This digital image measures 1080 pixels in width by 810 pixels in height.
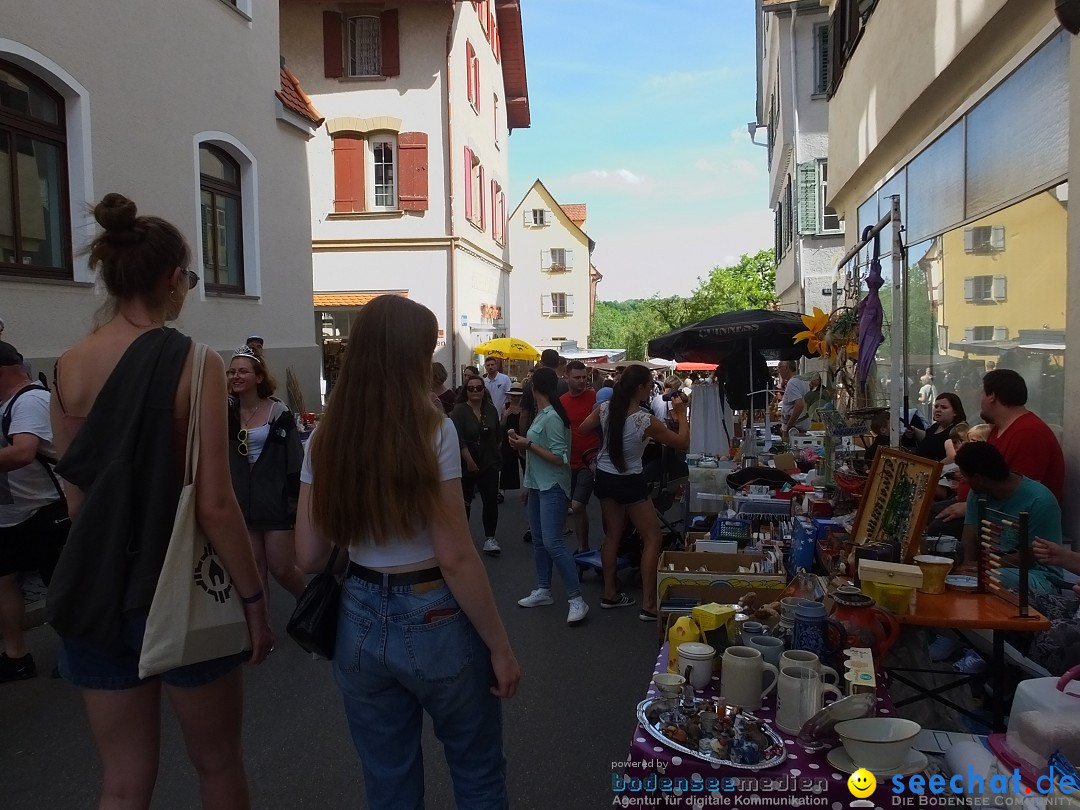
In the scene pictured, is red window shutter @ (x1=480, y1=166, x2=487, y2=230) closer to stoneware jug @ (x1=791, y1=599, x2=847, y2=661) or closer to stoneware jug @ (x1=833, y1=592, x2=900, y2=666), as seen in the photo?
stoneware jug @ (x1=833, y1=592, x2=900, y2=666)

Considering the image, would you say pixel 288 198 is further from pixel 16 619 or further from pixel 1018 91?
pixel 1018 91

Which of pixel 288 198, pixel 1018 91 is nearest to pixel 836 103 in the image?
pixel 1018 91

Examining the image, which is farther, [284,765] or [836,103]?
[836,103]

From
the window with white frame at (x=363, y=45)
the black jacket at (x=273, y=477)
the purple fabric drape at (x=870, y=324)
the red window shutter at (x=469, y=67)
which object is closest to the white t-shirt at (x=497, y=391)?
the purple fabric drape at (x=870, y=324)

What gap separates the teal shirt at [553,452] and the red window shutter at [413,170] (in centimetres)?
1470

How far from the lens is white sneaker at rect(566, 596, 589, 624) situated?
579cm

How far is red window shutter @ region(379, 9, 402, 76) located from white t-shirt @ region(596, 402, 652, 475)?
52.9 ft

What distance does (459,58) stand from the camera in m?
20.7

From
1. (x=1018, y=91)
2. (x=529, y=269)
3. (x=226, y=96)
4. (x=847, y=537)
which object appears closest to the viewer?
(x=847, y=537)

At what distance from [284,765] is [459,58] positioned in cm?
1971

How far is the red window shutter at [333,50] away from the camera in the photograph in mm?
19375

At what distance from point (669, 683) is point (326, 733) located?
214 cm

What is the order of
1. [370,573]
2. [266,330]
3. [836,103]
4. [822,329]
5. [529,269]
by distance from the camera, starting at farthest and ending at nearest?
[529,269] → [836,103] → [266,330] → [822,329] → [370,573]

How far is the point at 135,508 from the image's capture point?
2160mm
